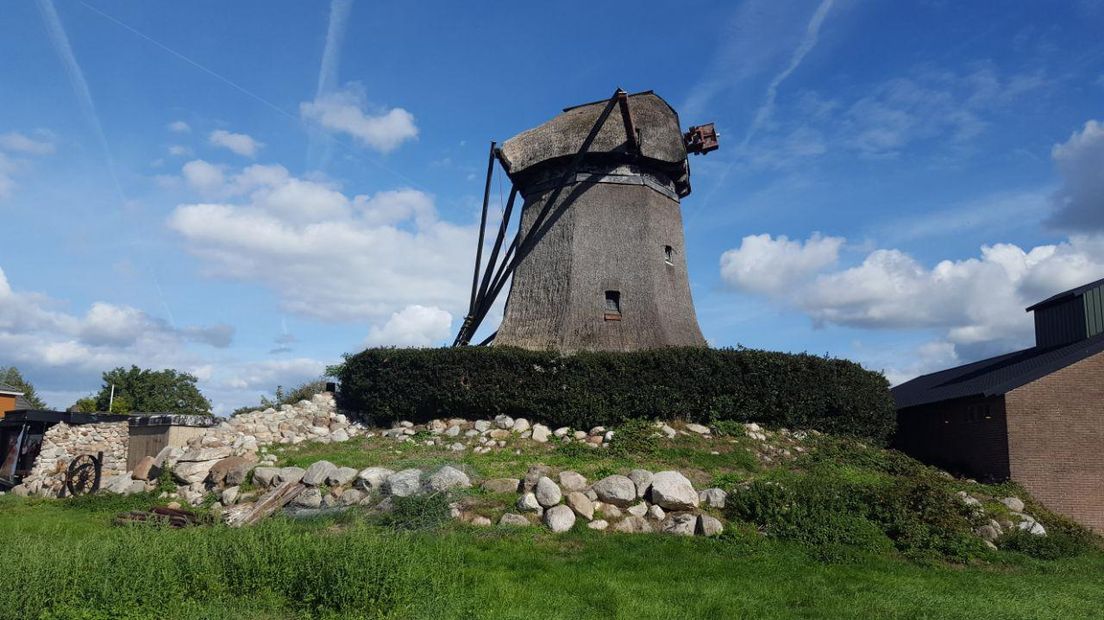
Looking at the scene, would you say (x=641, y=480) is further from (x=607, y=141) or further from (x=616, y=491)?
(x=607, y=141)

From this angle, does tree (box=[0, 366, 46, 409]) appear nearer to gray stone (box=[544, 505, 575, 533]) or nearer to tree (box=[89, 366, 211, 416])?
tree (box=[89, 366, 211, 416])

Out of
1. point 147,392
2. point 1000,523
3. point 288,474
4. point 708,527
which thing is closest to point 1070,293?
point 1000,523

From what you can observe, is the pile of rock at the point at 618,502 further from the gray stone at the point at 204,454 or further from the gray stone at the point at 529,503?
the gray stone at the point at 204,454

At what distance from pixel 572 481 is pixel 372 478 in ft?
11.7

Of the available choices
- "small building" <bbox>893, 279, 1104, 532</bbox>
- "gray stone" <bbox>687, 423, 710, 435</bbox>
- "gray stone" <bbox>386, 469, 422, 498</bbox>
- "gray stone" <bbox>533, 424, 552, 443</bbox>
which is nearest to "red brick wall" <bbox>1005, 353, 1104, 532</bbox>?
"small building" <bbox>893, 279, 1104, 532</bbox>

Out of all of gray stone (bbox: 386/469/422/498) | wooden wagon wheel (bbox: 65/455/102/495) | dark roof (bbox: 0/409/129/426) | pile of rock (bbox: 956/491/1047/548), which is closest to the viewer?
gray stone (bbox: 386/469/422/498)

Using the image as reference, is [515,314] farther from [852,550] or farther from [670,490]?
[852,550]

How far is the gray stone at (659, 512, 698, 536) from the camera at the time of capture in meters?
12.1

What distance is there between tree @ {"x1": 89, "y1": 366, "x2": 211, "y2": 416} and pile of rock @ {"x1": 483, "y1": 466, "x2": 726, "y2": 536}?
144ft

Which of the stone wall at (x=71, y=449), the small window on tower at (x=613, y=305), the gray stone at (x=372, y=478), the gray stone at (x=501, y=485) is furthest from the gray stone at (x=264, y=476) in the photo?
the small window on tower at (x=613, y=305)

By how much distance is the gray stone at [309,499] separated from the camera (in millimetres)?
13461

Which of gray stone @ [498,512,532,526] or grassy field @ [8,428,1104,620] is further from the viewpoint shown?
gray stone @ [498,512,532,526]

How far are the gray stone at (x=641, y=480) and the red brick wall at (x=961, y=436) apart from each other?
10.1 m

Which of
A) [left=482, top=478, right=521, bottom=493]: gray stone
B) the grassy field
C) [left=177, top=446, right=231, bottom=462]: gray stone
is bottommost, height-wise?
the grassy field
